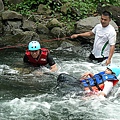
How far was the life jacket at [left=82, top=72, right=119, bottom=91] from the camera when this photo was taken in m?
6.87

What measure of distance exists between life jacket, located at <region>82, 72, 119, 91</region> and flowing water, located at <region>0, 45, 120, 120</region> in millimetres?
190

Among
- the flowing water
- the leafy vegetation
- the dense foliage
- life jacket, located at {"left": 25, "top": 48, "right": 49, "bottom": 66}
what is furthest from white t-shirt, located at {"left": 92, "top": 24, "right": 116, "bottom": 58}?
the dense foliage

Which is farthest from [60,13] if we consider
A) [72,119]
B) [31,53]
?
[72,119]

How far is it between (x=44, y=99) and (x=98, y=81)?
1168 mm

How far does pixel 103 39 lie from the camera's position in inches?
329

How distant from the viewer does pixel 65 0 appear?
14.0 m

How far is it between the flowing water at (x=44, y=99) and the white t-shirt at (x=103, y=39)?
18.7 inches

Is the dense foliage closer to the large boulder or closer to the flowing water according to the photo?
the large boulder

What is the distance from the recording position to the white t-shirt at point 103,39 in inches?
321

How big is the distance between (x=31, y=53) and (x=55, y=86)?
Answer: 106 cm

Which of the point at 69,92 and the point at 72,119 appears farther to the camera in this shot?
the point at 69,92

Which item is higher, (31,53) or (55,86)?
(31,53)

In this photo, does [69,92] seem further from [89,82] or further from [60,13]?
[60,13]

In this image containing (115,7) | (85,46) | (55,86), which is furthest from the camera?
(115,7)
